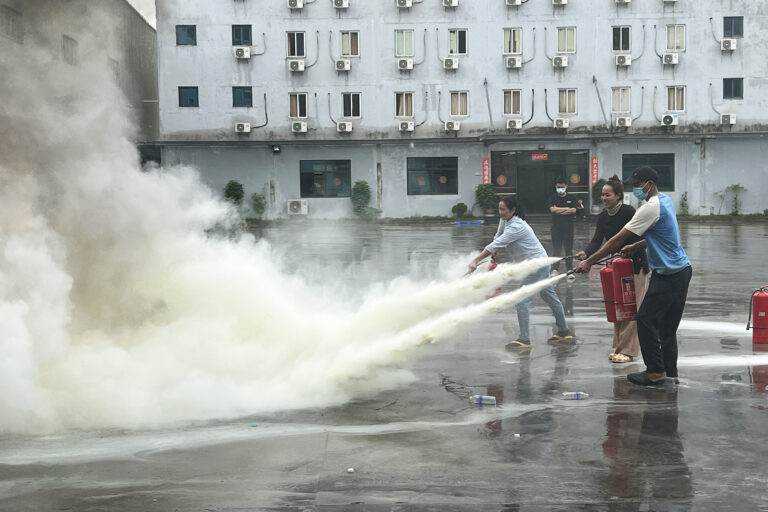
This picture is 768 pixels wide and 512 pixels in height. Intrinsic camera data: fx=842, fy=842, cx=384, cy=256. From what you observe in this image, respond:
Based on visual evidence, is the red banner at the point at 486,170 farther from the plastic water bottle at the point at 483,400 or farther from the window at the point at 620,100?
the plastic water bottle at the point at 483,400

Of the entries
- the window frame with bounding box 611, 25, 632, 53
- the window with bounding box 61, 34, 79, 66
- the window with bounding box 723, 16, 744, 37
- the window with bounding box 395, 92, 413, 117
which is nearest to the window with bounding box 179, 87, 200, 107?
the window with bounding box 395, 92, 413, 117

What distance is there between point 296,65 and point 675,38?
1812 cm

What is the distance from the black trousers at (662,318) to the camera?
7895 millimetres

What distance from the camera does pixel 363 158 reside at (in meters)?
41.3

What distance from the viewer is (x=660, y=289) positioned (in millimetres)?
7922

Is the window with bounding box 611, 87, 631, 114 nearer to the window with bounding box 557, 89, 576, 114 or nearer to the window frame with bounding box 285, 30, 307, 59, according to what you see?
the window with bounding box 557, 89, 576, 114

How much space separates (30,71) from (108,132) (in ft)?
3.00

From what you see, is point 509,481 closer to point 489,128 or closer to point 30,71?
point 30,71

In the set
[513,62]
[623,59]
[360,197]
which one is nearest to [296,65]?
[360,197]

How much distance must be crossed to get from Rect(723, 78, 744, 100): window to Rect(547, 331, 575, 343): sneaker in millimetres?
34390

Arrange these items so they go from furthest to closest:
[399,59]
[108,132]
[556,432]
Answer: [399,59]
[108,132]
[556,432]

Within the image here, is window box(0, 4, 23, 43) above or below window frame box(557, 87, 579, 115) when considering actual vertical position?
below

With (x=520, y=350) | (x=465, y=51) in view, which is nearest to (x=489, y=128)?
(x=465, y=51)

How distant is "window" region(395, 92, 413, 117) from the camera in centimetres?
4069
